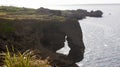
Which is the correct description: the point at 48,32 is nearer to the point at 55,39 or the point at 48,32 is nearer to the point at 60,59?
the point at 55,39

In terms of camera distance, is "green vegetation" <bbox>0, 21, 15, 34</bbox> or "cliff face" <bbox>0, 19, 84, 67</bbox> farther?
"green vegetation" <bbox>0, 21, 15, 34</bbox>

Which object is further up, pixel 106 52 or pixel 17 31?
pixel 17 31

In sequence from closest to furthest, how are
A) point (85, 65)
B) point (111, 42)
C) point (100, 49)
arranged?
point (85, 65), point (100, 49), point (111, 42)

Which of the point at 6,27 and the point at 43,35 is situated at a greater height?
the point at 6,27

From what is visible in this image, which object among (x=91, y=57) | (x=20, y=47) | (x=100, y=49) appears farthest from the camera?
(x=100, y=49)

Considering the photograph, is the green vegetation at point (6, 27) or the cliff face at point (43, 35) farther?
the green vegetation at point (6, 27)

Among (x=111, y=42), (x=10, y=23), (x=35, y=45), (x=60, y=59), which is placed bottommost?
(x=111, y=42)

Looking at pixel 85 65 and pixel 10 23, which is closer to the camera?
pixel 10 23

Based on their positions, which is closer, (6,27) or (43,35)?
(6,27)

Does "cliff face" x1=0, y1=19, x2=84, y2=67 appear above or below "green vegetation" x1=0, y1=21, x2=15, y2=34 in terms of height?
below

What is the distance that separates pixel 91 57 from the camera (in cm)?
7694

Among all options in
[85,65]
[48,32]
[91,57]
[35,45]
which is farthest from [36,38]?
[91,57]

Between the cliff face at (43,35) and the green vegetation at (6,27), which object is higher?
the green vegetation at (6,27)

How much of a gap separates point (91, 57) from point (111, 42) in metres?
24.9
